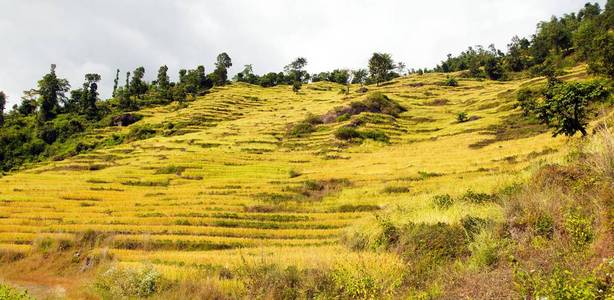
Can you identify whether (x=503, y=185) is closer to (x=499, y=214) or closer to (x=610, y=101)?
(x=499, y=214)

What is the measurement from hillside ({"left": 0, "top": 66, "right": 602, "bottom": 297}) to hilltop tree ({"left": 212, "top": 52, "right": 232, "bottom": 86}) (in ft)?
240

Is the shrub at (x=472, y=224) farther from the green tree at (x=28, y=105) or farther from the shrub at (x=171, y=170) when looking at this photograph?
the green tree at (x=28, y=105)

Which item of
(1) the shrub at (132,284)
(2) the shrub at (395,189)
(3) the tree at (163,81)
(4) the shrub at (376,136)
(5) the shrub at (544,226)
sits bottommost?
(1) the shrub at (132,284)

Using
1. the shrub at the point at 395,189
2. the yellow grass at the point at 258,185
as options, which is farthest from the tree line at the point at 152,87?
the shrub at the point at 395,189

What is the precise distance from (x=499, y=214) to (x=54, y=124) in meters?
135

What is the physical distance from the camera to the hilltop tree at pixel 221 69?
16975cm

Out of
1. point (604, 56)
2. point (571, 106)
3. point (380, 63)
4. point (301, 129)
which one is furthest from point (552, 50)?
point (571, 106)

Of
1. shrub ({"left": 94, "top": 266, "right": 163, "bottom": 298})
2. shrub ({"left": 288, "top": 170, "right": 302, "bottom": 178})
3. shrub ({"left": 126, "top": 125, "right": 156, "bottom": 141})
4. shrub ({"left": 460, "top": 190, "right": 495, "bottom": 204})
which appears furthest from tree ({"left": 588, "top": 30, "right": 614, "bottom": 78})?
shrub ({"left": 126, "top": 125, "right": 156, "bottom": 141})

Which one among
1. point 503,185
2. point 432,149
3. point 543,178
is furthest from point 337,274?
A: point 432,149

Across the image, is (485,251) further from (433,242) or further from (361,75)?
(361,75)

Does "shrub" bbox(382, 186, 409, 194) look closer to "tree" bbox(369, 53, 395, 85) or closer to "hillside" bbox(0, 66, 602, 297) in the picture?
"hillside" bbox(0, 66, 602, 297)

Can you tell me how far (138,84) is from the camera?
496 ft

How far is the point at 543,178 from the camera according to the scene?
14.3m

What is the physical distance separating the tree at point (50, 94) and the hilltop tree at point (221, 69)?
53.2m
